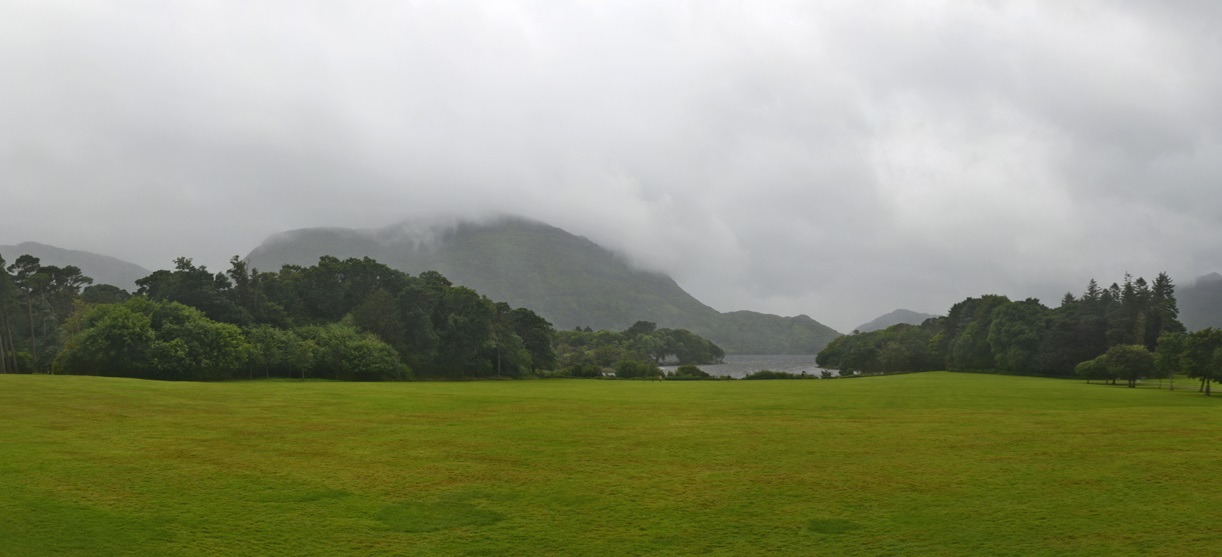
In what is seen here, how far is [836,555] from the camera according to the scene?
1182 centimetres

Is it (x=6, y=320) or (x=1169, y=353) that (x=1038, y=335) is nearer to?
(x=1169, y=353)

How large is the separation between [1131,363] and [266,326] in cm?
9577

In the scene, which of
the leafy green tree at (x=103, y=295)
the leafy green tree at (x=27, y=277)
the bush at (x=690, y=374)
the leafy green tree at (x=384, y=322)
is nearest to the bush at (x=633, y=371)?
the bush at (x=690, y=374)

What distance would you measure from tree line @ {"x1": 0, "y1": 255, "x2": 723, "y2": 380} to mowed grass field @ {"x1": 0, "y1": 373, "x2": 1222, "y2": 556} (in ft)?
127

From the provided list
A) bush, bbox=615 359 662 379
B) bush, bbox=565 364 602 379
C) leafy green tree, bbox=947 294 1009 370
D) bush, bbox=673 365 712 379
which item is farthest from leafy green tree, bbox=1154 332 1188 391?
bush, bbox=565 364 602 379

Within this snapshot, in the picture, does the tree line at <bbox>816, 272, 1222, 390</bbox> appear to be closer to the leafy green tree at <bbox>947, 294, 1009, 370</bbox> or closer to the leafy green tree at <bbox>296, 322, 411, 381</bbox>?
the leafy green tree at <bbox>947, 294, 1009, 370</bbox>

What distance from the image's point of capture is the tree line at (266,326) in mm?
65688

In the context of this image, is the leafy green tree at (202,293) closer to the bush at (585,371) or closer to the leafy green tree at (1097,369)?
the bush at (585,371)

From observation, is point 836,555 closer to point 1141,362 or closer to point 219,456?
point 219,456

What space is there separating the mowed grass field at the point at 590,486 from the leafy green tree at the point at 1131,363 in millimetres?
50542

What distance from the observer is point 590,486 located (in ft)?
55.2

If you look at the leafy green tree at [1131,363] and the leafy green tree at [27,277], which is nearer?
the leafy green tree at [1131,363]

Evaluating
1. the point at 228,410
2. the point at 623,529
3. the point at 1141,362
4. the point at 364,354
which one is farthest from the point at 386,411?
the point at 1141,362

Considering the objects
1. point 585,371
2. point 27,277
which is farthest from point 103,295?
point 585,371
